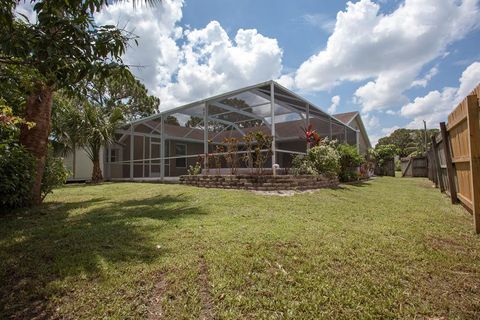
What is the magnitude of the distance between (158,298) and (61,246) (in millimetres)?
2004

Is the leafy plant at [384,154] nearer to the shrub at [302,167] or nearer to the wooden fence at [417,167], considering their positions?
the wooden fence at [417,167]

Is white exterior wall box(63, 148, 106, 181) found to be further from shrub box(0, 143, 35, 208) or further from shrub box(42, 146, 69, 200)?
shrub box(0, 143, 35, 208)

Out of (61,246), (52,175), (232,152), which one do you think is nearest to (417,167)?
(232,152)

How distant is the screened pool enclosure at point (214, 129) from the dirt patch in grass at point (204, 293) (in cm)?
638

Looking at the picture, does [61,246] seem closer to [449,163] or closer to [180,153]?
[449,163]

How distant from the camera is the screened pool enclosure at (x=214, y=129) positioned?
11.0 metres

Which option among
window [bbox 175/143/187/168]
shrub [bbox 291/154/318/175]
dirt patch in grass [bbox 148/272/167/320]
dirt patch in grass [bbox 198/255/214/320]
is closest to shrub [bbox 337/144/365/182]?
shrub [bbox 291/154/318/175]

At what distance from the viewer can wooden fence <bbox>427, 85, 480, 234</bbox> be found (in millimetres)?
3846

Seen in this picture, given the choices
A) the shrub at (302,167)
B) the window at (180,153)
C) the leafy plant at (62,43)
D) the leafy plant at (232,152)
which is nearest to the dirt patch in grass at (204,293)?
the leafy plant at (62,43)

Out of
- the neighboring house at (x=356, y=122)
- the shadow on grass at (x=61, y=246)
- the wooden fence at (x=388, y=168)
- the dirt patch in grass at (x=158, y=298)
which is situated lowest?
the dirt patch in grass at (x=158, y=298)

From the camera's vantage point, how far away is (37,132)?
20.5ft

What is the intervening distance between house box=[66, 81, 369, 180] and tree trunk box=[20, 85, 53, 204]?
535cm

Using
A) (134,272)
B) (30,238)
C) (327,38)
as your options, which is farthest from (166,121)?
(134,272)

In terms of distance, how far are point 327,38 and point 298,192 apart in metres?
6.28
